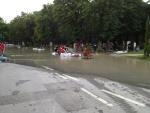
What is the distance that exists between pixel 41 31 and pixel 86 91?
98283 mm

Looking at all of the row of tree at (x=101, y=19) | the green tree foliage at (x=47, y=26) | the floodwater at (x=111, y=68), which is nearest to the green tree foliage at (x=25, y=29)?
the green tree foliage at (x=47, y=26)

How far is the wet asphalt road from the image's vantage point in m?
10.7

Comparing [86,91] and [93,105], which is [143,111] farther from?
[86,91]

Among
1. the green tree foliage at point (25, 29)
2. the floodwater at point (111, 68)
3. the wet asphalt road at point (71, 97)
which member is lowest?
the floodwater at point (111, 68)

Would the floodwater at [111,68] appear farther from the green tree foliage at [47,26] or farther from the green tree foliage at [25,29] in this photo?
the green tree foliage at [25,29]

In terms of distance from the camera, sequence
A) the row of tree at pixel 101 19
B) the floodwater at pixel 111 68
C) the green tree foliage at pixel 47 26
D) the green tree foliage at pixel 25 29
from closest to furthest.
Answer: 1. the floodwater at pixel 111 68
2. the row of tree at pixel 101 19
3. the green tree foliage at pixel 47 26
4. the green tree foliage at pixel 25 29

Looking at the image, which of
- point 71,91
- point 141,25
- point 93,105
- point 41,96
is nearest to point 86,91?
point 71,91

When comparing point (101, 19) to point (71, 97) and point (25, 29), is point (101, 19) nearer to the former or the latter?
point (71, 97)

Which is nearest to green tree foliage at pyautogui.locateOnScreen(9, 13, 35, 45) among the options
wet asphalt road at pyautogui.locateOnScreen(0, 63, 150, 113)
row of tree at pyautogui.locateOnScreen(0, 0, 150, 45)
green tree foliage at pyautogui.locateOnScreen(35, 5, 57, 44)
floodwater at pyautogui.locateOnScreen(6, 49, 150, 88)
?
green tree foliage at pyautogui.locateOnScreen(35, 5, 57, 44)

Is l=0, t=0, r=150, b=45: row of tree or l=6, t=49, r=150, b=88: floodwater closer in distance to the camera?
l=6, t=49, r=150, b=88: floodwater

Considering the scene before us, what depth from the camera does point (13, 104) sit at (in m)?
11.6

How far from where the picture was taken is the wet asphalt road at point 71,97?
1073 centimetres

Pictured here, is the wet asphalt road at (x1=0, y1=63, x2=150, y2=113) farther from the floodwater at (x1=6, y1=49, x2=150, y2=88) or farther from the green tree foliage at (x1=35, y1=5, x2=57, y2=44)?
the green tree foliage at (x1=35, y1=5, x2=57, y2=44)

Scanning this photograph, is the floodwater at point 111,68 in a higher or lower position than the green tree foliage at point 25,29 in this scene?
lower
